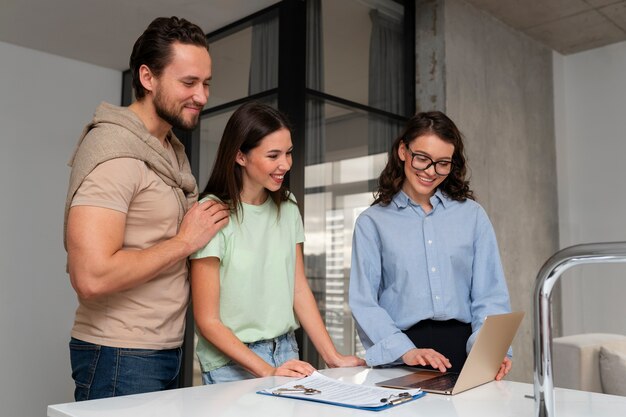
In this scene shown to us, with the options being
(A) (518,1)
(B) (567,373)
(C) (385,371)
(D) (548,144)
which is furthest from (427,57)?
(C) (385,371)

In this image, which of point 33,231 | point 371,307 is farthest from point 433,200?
point 33,231

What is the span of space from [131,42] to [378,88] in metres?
1.89

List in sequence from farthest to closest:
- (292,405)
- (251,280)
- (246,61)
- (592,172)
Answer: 1. (592,172)
2. (246,61)
3. (251,280)
4. (292,405)

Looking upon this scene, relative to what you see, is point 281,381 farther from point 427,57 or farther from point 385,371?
→ point 427,57

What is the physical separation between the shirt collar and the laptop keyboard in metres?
0.64

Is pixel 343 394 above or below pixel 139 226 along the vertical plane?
below

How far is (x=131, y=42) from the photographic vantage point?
4641 mm

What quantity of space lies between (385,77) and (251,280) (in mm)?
2692

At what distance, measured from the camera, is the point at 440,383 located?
1.44m

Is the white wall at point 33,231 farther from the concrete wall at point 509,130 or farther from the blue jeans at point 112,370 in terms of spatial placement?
the blue jeans at point 112,370

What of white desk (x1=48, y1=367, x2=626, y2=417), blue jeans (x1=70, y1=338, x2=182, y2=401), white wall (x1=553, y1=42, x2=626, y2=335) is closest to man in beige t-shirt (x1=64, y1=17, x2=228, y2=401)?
blue jeans (x1=70, y1=338, x2=182, y2=401)

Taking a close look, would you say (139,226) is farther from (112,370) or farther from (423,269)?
(423,269)

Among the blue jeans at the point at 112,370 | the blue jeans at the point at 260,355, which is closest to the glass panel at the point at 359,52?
the blue jeans at the point at 260,355

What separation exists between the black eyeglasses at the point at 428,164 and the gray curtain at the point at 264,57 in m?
1.86
